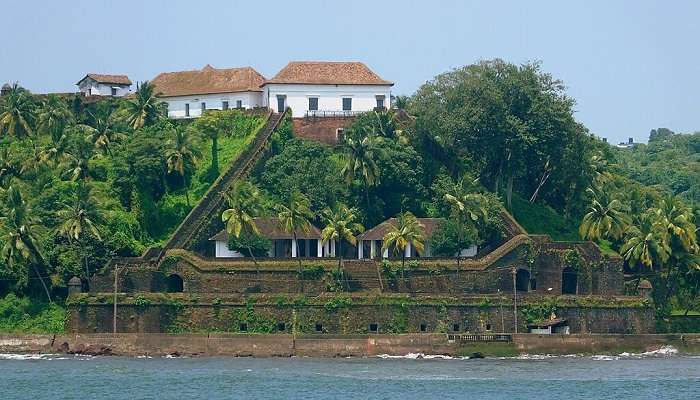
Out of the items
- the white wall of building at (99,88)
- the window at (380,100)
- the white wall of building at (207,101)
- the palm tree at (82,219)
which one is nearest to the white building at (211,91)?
the white wall of building at (207,101)

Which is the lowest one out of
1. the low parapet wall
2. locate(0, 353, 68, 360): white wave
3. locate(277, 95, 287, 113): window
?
locate(0, 353, 68, 360): white wave

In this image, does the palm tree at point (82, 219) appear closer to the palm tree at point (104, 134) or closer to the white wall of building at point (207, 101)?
the palm tree at point (104, 134)

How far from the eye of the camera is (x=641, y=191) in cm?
11319

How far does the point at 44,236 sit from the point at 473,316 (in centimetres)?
2447

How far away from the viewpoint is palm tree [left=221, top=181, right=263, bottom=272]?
306 ft

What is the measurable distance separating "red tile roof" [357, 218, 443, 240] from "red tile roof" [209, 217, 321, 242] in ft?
9.45

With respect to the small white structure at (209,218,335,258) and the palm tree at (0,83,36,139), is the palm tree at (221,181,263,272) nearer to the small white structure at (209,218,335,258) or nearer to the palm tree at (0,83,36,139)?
the small white structure at (209,218,335,258)

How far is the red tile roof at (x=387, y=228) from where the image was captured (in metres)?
97.7

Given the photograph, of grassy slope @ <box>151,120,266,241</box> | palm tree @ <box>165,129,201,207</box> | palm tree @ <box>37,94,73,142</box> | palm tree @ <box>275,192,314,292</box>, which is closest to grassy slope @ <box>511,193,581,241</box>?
palm tree @ <box>275,192,314,292</box>

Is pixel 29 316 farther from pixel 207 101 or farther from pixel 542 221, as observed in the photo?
pixel 542 221

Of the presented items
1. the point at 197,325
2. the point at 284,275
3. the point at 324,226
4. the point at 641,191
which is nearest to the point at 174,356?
the point at 197,325

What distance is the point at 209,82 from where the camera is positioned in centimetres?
11669

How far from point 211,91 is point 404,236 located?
2655 cm

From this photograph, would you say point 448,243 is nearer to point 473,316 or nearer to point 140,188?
point 473,316
